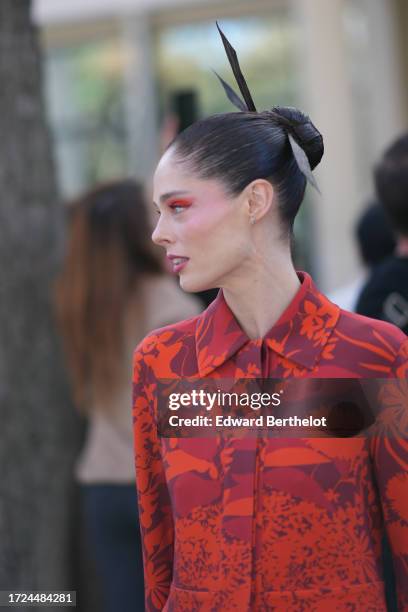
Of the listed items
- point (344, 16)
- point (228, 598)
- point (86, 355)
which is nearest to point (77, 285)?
point (86, 355)

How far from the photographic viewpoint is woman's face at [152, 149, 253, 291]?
164 centimetres

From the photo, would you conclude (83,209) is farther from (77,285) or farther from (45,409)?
(45,409)

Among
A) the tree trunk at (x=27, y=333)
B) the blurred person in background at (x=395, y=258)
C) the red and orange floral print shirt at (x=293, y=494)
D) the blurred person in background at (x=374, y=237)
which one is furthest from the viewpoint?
the tree trunk at (x=27, y=333)

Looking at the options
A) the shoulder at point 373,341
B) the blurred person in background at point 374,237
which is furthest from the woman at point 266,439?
the blurred person in background at point 374,237

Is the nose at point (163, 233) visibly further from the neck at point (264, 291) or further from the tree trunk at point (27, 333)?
the tree trunk at point (27, 333)

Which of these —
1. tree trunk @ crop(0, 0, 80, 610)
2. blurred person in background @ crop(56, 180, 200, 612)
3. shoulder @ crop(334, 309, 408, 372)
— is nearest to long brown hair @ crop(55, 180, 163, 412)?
blurred person in background @ crop(56, 180, 200, 612)

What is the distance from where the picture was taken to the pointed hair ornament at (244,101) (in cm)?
162

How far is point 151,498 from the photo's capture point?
1814 millimetres

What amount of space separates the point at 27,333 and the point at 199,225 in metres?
2.35

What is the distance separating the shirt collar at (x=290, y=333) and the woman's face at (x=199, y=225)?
91mm

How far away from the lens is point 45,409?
3984 millimetres

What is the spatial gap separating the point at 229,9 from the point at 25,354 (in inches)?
229

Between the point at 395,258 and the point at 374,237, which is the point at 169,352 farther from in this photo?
the point at 374,237

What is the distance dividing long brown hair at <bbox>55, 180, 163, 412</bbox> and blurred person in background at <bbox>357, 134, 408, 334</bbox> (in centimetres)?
122
